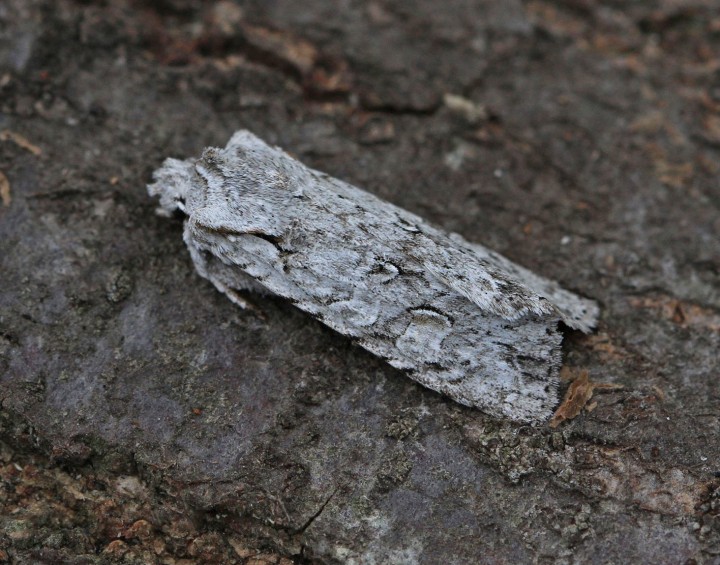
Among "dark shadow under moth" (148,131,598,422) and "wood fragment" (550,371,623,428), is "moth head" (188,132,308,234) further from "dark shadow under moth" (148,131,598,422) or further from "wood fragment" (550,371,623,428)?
"wood fragment" (550,371,623,428)

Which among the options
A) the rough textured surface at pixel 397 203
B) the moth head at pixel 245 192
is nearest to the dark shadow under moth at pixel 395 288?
the moth head at pixel 245 192

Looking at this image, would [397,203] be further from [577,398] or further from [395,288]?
Result: [577,398]

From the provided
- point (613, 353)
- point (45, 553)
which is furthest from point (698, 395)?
point (45, 553)

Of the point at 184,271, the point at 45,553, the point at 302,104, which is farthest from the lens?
the point at 302,104

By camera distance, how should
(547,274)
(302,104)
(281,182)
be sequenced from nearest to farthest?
(281,182), (547,274), (302,104)

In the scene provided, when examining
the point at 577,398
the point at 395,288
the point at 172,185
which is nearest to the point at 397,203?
the point at 395,288

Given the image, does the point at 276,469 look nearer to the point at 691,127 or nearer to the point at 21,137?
the point at 21,137

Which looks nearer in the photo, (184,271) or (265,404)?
(265,404)
